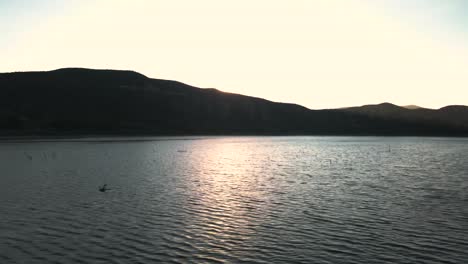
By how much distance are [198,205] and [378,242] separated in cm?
1819

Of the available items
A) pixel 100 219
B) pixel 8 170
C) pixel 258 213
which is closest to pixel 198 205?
pixel 258 213

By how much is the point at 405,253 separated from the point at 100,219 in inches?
873

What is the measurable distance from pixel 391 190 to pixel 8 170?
5930 cm

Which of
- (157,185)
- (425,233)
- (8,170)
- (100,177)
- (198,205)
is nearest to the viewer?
(425,233)

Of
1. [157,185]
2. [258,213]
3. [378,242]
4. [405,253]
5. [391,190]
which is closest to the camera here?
[405,253]

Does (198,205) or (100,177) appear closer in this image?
(198,205)

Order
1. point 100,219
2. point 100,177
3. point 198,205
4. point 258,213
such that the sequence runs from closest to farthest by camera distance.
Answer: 1. point 100,219
2. point 258,213
3. point 198,205
4. point 100,177

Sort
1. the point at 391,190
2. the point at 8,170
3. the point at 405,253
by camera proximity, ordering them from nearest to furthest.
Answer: the point at 405,253 < the point at 391,190 < the point at 8,170

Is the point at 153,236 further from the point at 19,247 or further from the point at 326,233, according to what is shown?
Result: the point at 326,233

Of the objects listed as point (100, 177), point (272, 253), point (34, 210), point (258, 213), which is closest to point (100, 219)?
point (34, 210)

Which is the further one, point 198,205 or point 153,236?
point 198,205

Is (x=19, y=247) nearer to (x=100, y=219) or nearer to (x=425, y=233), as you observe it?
(x=100, y=219)

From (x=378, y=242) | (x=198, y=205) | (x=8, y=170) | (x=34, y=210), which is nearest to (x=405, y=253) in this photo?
(x=378, y=242)

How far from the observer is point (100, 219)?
34031 mm
